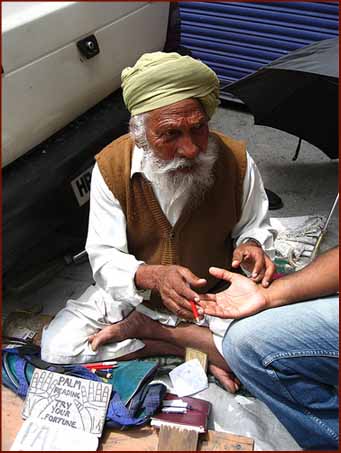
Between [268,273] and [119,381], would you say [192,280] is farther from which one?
[119,381]

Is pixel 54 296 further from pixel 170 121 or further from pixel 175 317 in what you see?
pixel 170 121

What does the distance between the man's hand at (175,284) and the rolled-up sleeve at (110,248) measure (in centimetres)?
9

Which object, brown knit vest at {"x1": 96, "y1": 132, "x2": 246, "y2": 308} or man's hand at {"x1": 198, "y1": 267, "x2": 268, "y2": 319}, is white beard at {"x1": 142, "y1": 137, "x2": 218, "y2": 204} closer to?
brown knit vest at {"x1": 96, "y1": 132, "x2": 246, "y2": 308}

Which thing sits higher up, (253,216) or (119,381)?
(253,216)

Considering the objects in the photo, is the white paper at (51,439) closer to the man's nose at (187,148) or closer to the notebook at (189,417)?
the notebook at (189,417)

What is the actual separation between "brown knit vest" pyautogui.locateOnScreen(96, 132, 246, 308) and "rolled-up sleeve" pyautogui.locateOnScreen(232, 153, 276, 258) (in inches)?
1.3

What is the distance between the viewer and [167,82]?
5.81 ft

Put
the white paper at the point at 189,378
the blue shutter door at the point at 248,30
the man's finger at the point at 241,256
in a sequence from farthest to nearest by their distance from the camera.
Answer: the blue shutter door at the point at 248,30 < the white paper at the point at 189,378 < the man's finger at the point at 241,256

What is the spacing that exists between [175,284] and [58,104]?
104 centimetres

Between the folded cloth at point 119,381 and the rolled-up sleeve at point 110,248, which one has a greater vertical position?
the rolled-up sleeve at point 110,248

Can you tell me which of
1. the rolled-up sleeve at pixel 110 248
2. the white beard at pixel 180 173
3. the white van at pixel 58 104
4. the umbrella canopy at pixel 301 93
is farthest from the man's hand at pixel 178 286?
the umbrella canopy at pixel 301 93

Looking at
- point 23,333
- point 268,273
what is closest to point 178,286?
point 268,273

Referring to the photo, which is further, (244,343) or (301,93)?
(301,93)

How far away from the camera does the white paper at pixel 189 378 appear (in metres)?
2.16
